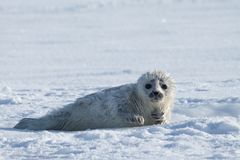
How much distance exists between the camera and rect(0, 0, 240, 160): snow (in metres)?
3.96

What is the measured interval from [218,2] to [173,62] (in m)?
12.4

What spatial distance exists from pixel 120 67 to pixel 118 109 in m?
5.12

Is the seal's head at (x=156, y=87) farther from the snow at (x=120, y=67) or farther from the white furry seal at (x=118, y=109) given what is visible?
the snow at (x=120, y=67)

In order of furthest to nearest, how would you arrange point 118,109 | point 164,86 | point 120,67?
point 120,67 < point 164,86 < point 118,109

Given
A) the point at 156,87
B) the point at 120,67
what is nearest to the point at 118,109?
the point at 156,87

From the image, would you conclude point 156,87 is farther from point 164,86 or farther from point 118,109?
point 118,109

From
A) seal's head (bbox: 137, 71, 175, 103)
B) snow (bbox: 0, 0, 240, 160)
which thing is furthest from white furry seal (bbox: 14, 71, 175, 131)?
snow (bbox: 0, 0, 240, 160)

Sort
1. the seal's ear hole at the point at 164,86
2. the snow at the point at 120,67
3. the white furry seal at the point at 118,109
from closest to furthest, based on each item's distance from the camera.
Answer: the snow at the point at 120,67 < the white furry seal at the point at 118,109 < the seal's ear hole at the point at 164,86

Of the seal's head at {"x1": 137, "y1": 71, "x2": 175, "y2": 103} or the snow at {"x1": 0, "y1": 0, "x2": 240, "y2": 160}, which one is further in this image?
the seal's head at {"x1": 137, "y1": 71, "x2": 175, "y2": 103}

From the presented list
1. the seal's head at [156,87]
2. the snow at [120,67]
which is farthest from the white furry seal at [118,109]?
the snow at [120,67]

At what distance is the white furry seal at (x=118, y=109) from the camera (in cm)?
526

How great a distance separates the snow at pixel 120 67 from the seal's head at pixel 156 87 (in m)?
0.31

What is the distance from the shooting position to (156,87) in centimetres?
531

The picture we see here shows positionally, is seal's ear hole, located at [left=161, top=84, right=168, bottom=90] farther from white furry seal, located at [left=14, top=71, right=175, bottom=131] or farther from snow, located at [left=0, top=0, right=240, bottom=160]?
snow, located at [left=0, top=0, right=240, bottom=160]
